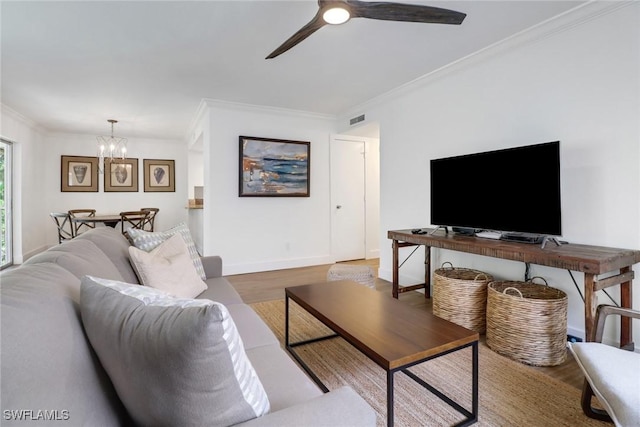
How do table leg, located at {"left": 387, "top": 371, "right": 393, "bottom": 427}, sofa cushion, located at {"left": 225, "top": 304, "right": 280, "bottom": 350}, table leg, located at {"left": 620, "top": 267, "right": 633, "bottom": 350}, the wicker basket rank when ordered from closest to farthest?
table leg, located at {"left": 387, "top": 371, "right": 393, "bottom": 427}, sofa cushion, located at {"left": 225, "top": 304, "right": 280, "bottom": 350}, table leg, located at {"left": 620, "top": 267, "right": 633, "bottom": 350}, the wicker basket

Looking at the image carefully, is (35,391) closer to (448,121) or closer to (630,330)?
(630,330)

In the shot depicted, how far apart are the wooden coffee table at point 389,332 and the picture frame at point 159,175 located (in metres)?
6.10

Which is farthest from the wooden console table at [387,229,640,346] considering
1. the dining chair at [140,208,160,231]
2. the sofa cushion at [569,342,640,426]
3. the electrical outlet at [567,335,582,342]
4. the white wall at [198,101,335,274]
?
the dining chair at [140,208,160,231]

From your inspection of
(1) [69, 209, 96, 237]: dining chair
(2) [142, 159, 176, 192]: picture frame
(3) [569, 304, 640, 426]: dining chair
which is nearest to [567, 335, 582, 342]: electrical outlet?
(3) [569, 304, 640, 426]: dining chair

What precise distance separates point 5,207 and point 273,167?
13.9ft

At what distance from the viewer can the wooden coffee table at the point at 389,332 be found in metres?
1.28

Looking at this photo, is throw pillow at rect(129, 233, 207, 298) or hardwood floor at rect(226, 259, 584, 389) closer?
throw pillow at rect(129, 233, 207, 298)

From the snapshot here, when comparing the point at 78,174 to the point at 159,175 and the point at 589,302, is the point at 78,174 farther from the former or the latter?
the point at 589,302

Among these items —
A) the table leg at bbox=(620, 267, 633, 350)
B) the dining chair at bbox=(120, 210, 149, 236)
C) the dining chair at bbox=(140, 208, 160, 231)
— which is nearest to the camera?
the table leg at bbox=(620, 267, 633, 350)

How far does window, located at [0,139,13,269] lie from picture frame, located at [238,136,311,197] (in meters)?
3.70

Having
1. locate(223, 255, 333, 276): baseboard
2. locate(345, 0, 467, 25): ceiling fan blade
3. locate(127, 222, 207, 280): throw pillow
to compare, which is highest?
locate(345, 0, 467, 25): ceiling fan blade

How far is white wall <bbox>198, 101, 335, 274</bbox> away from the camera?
4.30m

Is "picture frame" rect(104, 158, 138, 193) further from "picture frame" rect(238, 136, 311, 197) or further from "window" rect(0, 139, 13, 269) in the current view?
"picture frame" rect(238, 136, 311, 197)

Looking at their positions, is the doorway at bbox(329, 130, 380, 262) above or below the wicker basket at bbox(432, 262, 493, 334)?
above
